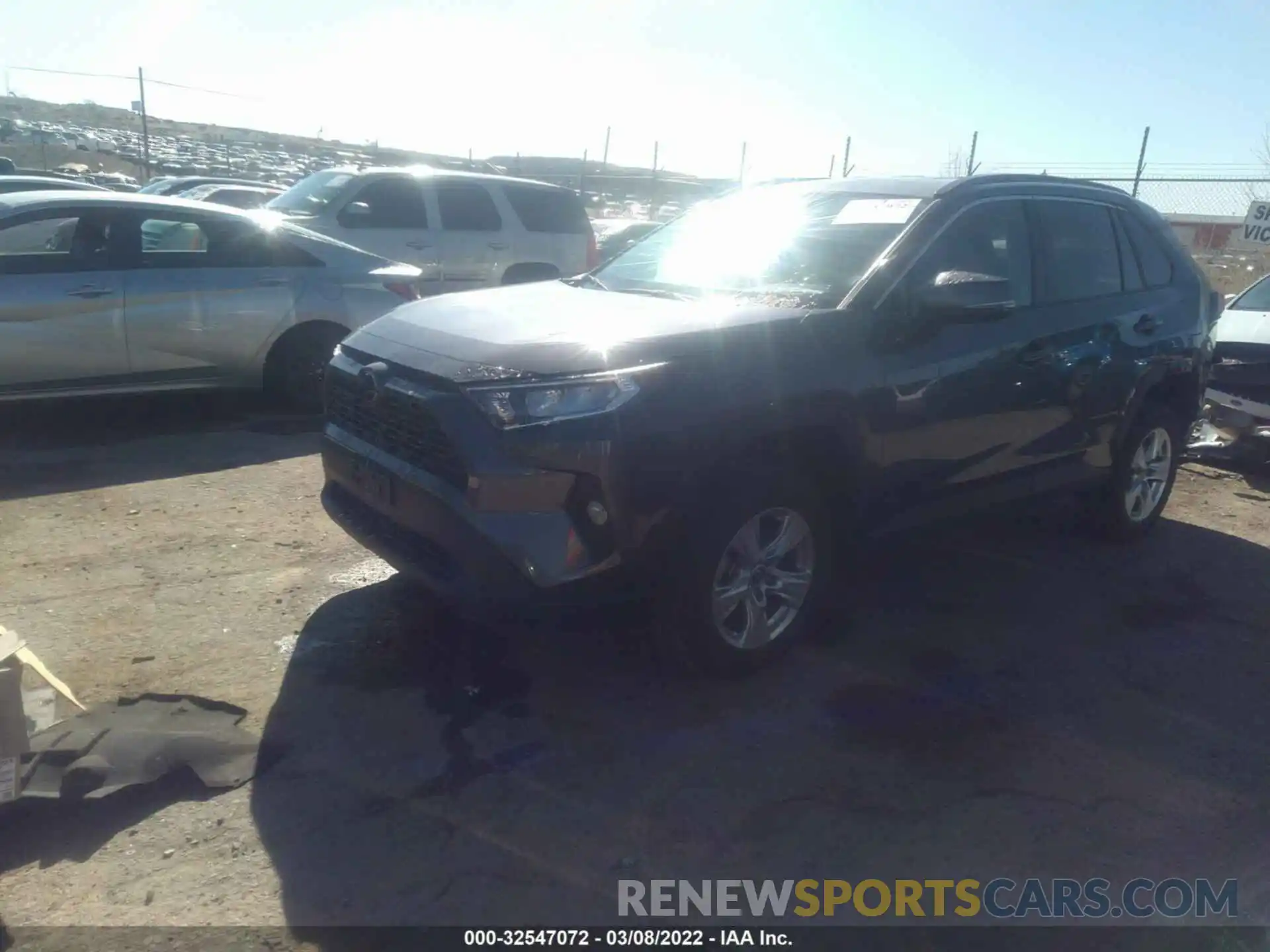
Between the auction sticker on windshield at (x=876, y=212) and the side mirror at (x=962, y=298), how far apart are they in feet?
1.26

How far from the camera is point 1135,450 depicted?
577 centimetres

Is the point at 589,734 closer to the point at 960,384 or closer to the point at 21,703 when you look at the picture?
the point at 21,703

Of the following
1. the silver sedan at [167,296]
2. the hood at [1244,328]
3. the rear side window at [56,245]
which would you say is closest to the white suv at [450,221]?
the silver sedan at [167,296]

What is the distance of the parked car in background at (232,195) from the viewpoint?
1502 centimetres

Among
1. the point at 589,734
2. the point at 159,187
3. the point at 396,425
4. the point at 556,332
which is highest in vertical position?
the point at 556,332

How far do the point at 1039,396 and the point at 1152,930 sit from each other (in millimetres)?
2569

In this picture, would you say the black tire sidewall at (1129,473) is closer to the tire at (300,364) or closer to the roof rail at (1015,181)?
the roof rail at (1015,181)

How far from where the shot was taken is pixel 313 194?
11.2 m

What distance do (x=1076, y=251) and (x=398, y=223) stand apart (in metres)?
7.67

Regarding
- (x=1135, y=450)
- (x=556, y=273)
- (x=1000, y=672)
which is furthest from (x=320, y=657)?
(x=556, y=273)

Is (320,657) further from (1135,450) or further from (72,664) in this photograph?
(1135,450)

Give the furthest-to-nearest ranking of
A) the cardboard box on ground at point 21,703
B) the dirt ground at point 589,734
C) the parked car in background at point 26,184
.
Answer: the parked car in background at point 26,184 < the cardboard box on ground at point 21,703 < the dirt ground at point 589,734

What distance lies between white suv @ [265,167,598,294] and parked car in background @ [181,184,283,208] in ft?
12.7

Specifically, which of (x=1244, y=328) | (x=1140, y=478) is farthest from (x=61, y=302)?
(x=1244, y=328)
